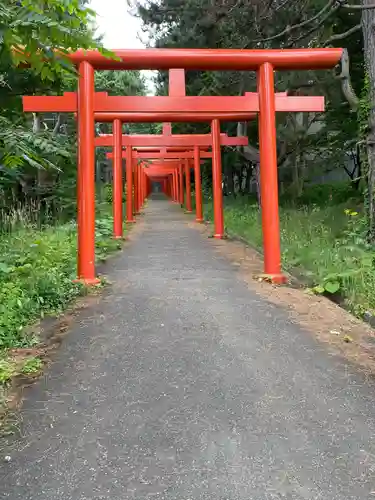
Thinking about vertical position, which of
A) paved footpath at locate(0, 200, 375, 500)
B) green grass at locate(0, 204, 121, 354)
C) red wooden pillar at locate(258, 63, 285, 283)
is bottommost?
paved footpath at locate(0, 200, 375, 500)

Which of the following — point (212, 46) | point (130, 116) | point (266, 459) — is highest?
point (212, 46)

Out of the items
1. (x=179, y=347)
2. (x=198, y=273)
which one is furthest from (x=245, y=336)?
(x=198, y=273)

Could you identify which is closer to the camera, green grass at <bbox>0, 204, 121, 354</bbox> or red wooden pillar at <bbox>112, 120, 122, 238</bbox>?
green grass at <bbox>0, 204, 121, 354</bbox>

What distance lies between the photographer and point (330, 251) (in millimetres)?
7250

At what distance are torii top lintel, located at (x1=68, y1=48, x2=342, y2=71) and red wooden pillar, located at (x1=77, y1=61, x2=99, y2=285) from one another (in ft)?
1.31

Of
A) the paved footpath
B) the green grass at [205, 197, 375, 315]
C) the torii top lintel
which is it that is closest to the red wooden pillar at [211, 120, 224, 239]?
the green grass at [205, 197, 375, 315]

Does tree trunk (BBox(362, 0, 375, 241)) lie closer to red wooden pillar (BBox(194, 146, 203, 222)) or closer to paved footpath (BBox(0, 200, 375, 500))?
paved footpath (BBox(0, 200, 375, 500))

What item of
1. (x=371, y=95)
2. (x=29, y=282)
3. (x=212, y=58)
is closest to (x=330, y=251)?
(x=371, y=95)

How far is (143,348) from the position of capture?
4.01 metres

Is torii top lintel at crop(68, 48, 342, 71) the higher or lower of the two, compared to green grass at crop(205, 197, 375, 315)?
higher

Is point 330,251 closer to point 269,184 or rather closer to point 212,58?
point 269,184

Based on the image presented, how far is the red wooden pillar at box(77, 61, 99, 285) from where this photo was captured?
6250 mm

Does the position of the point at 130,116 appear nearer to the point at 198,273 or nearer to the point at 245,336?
the point at 198,273

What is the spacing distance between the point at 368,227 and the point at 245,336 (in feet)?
13.9
